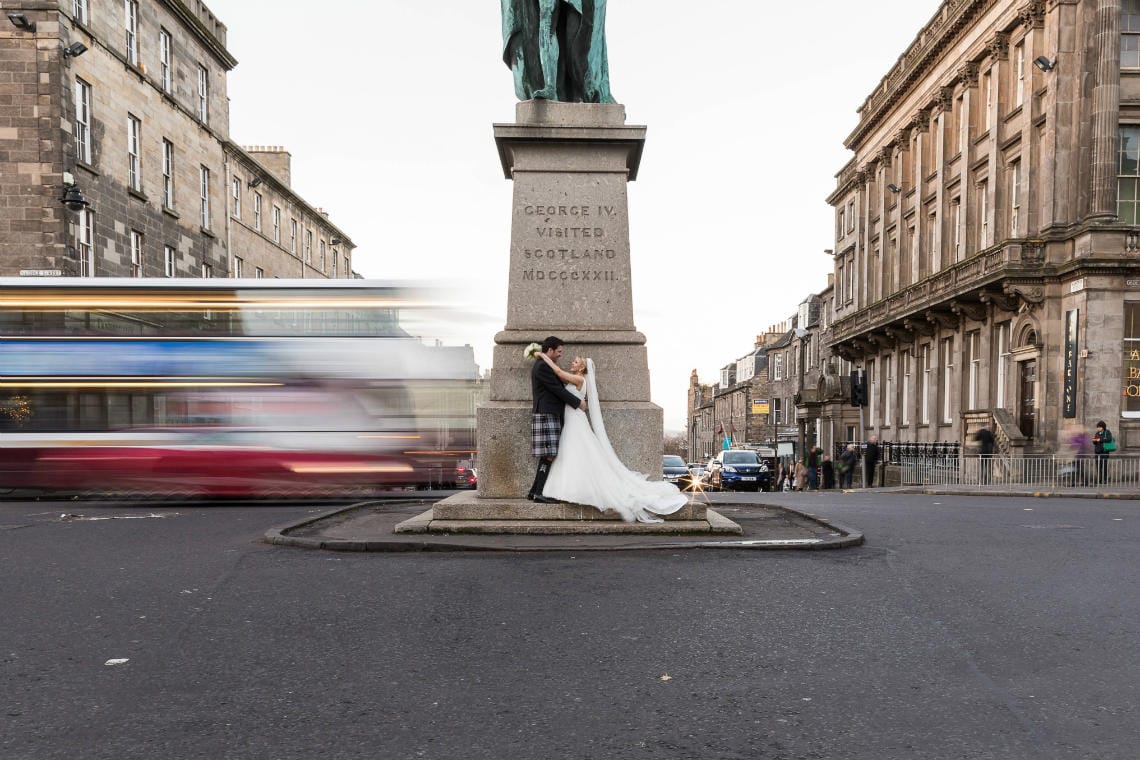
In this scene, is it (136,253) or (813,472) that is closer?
(136,253)

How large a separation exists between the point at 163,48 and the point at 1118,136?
3007 centimetres

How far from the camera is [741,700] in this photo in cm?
344

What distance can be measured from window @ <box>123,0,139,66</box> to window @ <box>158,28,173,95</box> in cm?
143

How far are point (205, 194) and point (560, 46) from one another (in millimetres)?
25949

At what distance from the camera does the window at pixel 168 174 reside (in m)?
27.8

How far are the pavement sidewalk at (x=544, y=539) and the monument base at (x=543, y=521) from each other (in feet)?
0.23

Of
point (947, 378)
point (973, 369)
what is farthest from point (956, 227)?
point (973, 369)

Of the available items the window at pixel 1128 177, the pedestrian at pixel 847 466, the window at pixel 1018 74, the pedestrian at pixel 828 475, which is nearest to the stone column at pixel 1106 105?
the window at pixel 1128 177

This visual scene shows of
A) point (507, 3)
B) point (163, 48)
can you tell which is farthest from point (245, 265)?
point (507, 3)

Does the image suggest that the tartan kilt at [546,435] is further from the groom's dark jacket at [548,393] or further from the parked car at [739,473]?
the parked car at [739,473]

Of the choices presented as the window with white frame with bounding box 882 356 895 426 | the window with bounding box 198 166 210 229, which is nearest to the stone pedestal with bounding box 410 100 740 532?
the window with bounding box 198 166 210 229

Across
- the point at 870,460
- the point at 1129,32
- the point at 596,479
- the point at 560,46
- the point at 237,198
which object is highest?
the point at 1129,32

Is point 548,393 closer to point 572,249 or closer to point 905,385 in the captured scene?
point 572,249

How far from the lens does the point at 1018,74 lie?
27.5 m
